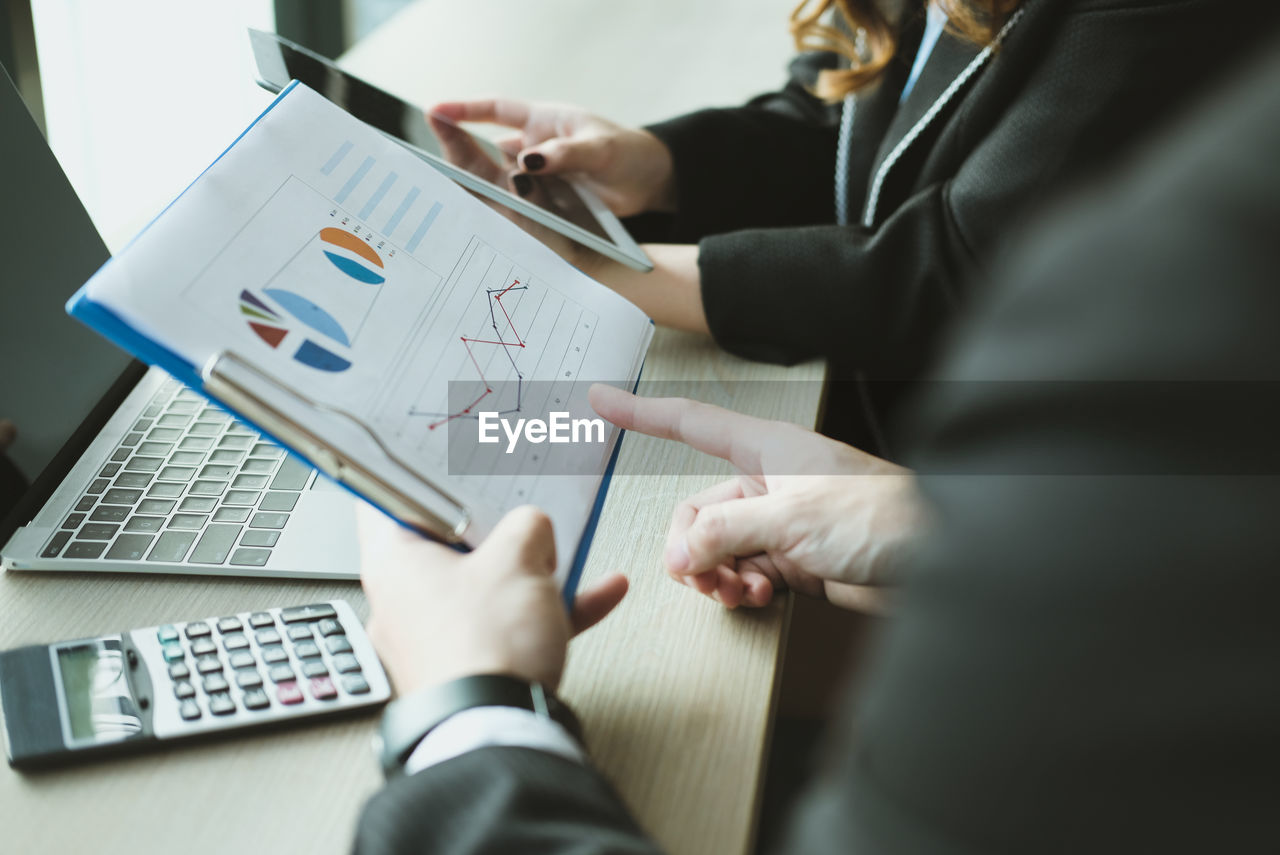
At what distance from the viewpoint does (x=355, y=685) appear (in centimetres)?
44

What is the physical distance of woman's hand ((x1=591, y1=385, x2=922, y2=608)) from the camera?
49 centimetres

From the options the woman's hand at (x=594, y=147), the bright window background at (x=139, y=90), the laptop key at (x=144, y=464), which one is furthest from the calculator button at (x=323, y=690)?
the bright window background at (x=139, y=90)

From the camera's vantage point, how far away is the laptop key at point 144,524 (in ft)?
1.75

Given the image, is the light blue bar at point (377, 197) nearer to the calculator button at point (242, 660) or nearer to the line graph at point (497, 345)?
the line graph at point (497, 345)

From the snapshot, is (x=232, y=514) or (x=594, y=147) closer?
(x=232, y=514)

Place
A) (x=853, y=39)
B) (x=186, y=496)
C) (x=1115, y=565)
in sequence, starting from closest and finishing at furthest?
1. (x=1115, y=565)
2. (x=186, y=496)
3. (x=853, y=39)

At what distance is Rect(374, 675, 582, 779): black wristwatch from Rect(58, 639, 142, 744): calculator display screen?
5.1 inches

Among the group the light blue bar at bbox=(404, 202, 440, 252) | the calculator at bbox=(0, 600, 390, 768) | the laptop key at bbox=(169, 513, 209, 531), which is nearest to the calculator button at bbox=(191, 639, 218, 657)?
the calculator at bbox=(0, 600, 390, 768)

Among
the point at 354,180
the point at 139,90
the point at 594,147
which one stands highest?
the point at 354,180

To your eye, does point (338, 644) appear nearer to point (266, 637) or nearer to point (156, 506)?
point (266, 637)

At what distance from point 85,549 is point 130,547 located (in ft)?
0.08

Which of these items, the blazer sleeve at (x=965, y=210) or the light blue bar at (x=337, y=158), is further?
the blazer sleeve at (x=965, y=210)

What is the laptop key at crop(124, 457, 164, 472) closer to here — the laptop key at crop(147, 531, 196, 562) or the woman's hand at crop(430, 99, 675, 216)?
the laptop key at crop(147, 531, 196, 562)

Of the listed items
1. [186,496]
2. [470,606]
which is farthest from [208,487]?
[470,606]
